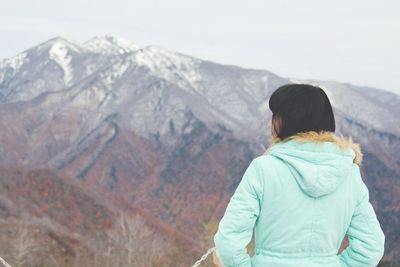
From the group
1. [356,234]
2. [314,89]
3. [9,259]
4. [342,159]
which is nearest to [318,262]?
[356,234]

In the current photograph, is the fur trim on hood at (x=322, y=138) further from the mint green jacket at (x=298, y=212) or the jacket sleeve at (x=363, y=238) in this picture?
the jacket sleeve at (x=363, y=238)

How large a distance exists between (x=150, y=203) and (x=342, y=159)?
17230cm

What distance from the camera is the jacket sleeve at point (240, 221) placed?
3.16 m

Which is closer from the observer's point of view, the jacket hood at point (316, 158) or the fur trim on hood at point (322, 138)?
the jacket hood at point (316, 158)

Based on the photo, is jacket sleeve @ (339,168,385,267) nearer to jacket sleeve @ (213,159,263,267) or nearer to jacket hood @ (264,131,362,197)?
jacket hood @ (264,131,362,197)

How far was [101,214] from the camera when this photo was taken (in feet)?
348

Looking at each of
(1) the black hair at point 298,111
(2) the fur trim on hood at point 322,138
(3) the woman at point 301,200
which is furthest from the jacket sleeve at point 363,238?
(1) the black hair at point 298,111

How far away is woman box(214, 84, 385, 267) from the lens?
3221 millimetres

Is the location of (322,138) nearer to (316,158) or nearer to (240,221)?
(316,158)

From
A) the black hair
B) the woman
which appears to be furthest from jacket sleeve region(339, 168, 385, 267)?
the black hair

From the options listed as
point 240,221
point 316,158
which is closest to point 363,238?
point 316,158

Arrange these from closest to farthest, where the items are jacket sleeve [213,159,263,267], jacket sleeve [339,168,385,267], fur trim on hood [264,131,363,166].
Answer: jacket sleeve [213,159,263,267] → fur trim on hood [264,131,363,166] → jacket sleeve [339,168,385,267]

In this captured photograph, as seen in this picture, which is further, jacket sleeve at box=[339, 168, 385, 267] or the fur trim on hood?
jacket sleeve at box=[339, 168, 385, 267]

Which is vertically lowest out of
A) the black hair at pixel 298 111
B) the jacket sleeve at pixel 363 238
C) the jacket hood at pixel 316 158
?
the jacket sleeve at pixel 363 238
